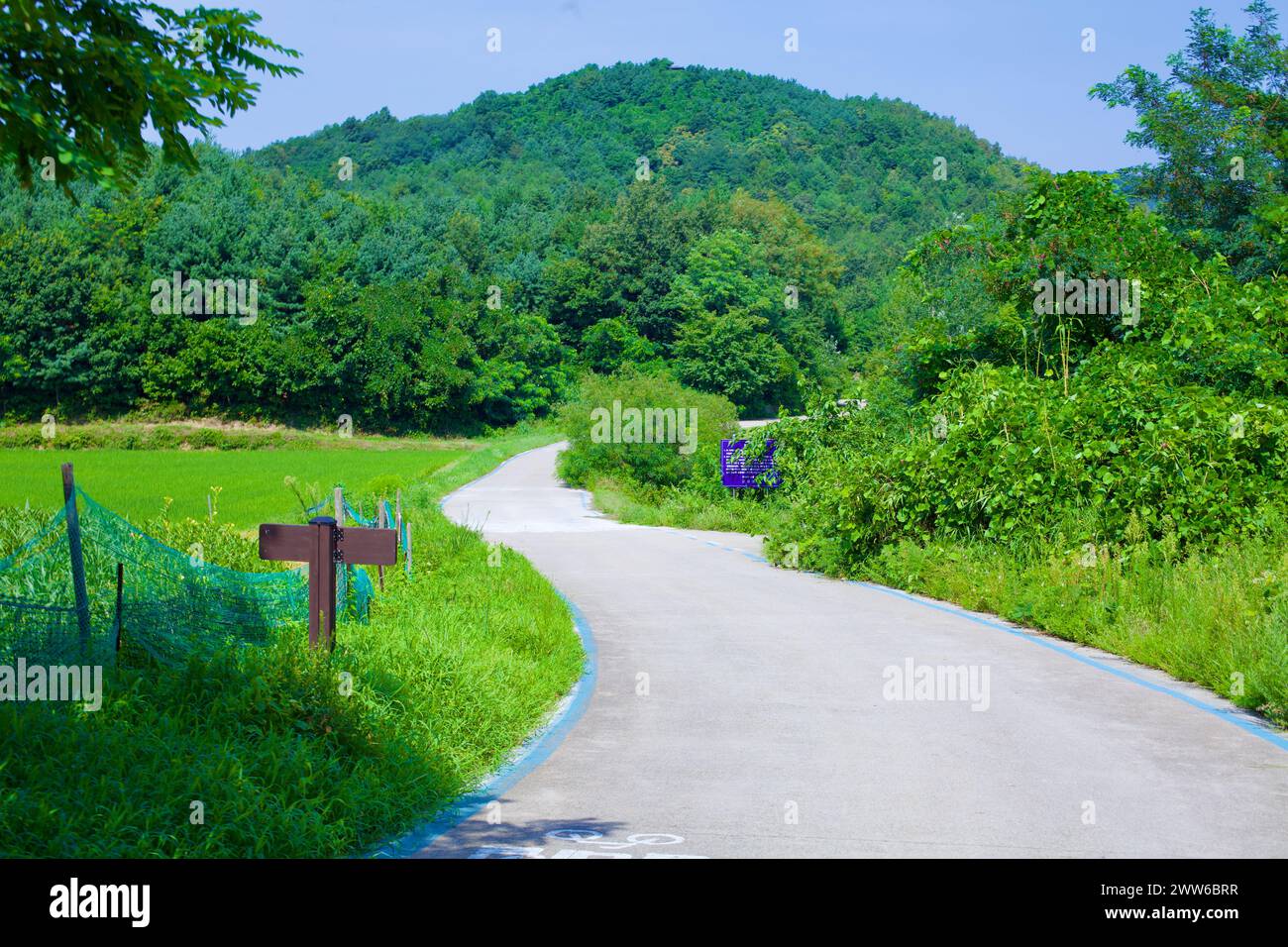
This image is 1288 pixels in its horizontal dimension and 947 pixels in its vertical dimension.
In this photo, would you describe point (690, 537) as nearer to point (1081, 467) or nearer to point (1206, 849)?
point (1081, 467)

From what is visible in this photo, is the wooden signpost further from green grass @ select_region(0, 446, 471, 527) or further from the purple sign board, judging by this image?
the purple sign board

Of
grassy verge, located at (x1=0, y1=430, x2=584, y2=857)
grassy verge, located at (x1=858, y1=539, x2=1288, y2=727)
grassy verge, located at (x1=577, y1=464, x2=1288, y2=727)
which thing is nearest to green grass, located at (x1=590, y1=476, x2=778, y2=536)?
grassy verge, located at (x1=577, y1=464, x2=1288, y2=727)

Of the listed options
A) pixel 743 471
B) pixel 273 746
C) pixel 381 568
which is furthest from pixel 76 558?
pixel 743 471

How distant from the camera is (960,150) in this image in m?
163

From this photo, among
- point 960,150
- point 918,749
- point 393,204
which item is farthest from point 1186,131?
point 960,150

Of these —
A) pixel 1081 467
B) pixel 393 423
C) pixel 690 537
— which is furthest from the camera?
pixel 393 423

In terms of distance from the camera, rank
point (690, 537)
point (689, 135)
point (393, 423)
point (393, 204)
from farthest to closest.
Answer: point (689, 135) < point (393, 204) < point (393, 423) < point (690, 537)

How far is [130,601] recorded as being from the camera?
9.20 metres

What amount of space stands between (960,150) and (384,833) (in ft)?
555

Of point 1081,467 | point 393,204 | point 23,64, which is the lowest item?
point 1081,467

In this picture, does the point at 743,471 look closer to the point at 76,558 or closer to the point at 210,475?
the point at 210,475

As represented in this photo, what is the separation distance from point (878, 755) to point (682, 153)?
16514cm

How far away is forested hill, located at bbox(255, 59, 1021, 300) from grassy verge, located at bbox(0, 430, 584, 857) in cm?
11146

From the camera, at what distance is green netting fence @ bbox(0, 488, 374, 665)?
797 cm
